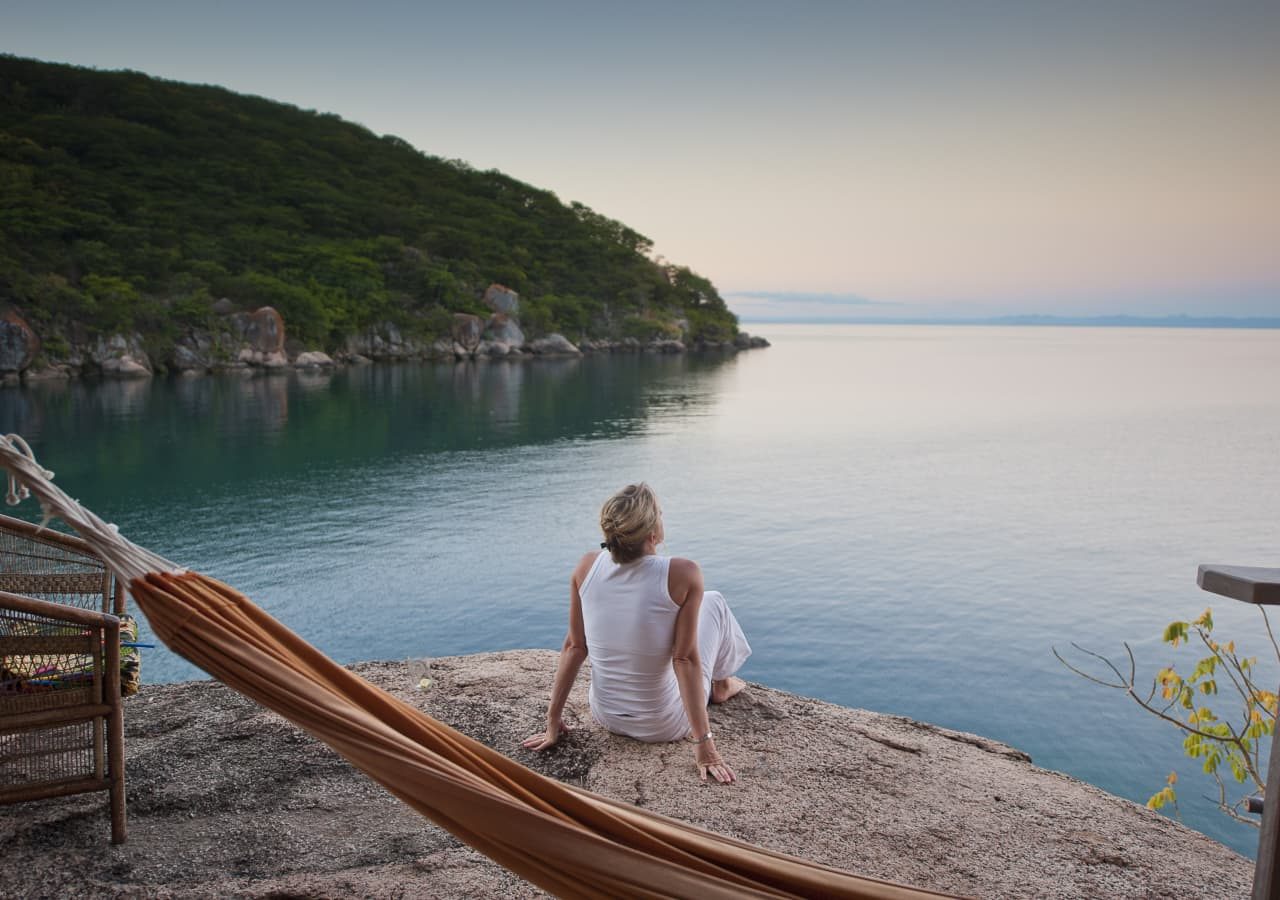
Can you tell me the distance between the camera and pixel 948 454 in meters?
18.9

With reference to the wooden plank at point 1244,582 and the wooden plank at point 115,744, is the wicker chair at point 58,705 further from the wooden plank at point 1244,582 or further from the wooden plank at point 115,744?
the wooden plank at point 1244,582

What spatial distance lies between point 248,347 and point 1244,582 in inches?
1504

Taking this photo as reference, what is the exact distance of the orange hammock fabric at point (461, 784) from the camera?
123cm

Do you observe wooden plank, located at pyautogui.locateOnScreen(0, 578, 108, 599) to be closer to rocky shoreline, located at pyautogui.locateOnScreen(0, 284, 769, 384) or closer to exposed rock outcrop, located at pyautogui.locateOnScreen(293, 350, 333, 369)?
rocky shoreline, located at pyautogui.locateOnScreen(0, 284, 769, 384)

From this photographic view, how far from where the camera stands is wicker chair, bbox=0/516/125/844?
2080mm

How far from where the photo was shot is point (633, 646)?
8.71ft

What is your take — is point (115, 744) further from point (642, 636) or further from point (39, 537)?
point (642, 636)

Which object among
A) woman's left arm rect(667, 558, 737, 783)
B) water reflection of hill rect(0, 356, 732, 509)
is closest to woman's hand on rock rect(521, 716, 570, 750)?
woman's left arm rect(667, 558, 737, 783)

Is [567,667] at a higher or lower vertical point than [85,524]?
lower

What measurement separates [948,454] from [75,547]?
1803cm

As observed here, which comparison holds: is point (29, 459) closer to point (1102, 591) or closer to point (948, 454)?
point (1102, 591)

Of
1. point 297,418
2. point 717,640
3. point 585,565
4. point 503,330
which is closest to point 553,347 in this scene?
point 503,330

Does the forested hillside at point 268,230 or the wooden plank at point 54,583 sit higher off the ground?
the forested hillside at point 268,230

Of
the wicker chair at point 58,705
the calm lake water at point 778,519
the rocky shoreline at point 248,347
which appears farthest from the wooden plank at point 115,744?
the rocky shoreline at point 248,347
